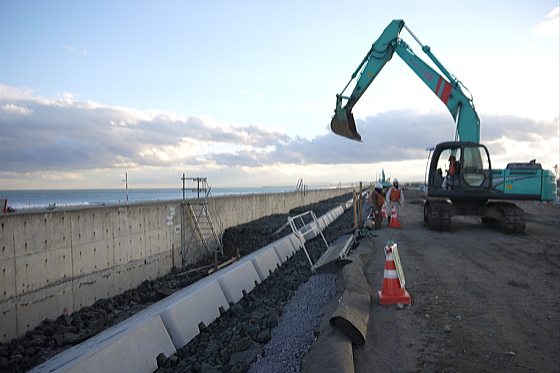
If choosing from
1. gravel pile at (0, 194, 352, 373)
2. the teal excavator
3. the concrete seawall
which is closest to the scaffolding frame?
the concrete seawall

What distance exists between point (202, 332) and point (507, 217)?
11.3 meters

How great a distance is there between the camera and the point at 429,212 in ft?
44.2

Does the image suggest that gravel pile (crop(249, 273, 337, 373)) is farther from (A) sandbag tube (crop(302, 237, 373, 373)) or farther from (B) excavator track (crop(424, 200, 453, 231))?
(B) excavator track (crop(424, 200, 453, 231))

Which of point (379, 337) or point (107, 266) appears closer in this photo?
point (379, 337)

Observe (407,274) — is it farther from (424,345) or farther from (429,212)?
(429,212)

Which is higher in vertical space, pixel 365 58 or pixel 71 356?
pixel 365 58

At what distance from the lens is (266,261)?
30.5 feet

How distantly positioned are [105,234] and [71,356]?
6.50 meters

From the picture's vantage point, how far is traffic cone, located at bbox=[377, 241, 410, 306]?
17.7 ft

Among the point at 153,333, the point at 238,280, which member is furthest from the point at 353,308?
the point at 238,280

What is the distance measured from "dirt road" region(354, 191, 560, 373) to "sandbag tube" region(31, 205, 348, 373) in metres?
2.30

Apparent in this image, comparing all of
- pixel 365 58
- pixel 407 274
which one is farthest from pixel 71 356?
pixel 365 58

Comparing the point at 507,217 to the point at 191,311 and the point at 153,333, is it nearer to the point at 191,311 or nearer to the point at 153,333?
the point at 191,311

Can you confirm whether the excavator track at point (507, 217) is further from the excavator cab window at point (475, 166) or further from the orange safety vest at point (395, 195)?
the orange safety vest at point (395, 195)
